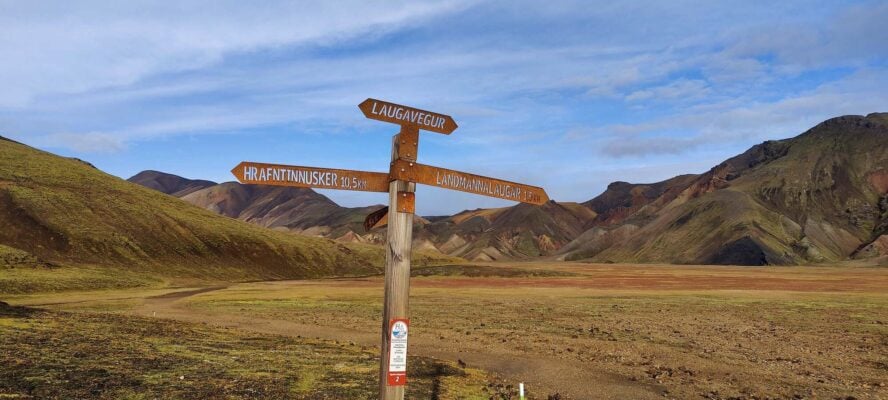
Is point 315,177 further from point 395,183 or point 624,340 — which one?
point 624,340

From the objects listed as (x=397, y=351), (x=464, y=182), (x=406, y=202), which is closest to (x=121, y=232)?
(x=464, y=182)

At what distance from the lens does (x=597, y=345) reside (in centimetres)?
2945

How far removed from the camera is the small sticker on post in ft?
32.4

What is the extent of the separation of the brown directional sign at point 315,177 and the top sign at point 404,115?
1023 mm

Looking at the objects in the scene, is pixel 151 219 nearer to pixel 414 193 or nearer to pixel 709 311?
pixel 709 311

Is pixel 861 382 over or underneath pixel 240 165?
underneath

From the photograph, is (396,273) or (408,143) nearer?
(396,273)

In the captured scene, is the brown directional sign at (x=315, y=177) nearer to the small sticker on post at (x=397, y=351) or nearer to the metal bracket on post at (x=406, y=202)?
the metal bracket on post at (x=406, y=202)

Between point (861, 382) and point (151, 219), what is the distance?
5413 inches

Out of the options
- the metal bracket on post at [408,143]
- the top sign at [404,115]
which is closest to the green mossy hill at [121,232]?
the top sign at [404,115]

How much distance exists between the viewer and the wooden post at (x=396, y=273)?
9.98m

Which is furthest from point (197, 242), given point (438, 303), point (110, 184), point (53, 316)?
point (53, 316)

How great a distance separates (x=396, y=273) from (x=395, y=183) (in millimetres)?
1545

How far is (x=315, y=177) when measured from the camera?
10.6 m
